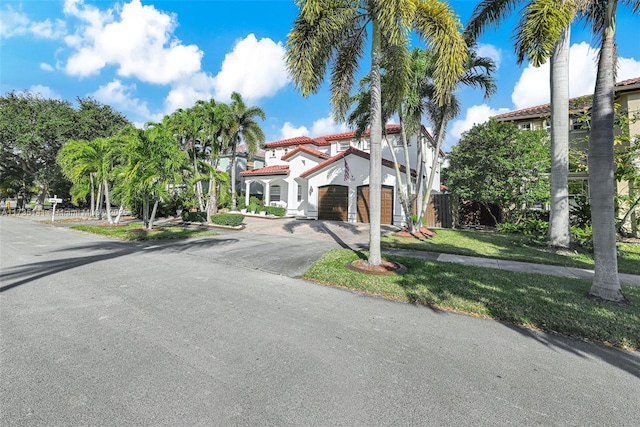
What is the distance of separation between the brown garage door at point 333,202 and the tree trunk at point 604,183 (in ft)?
50.4

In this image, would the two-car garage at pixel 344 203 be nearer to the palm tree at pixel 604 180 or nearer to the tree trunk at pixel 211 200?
the tree trunk at pixel 211 200

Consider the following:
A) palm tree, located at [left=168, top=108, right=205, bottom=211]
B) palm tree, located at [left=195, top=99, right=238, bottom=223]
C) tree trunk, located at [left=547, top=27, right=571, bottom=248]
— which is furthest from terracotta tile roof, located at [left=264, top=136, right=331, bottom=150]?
tree trunk, located at [left=547, top=27, right=571, bottom=248]

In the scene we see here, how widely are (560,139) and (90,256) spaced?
16.7 m

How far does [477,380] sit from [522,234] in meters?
14.8

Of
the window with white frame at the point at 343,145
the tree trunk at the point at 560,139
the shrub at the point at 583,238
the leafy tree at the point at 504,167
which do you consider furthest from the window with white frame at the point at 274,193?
the shrub at the point at 583,238

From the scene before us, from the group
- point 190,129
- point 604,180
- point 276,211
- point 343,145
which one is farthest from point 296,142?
→ point 604,180

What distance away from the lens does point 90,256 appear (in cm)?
916

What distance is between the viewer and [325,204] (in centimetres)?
2141

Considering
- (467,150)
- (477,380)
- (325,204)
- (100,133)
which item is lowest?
(477,380)

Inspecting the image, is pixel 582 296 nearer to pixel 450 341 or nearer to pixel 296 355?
pixel 450 341

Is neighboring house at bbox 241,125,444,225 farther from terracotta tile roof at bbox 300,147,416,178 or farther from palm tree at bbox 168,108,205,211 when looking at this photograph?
palm tree at bbox 168,108,205,211

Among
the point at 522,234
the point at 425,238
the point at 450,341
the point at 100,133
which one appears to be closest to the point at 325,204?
the point at 425,238

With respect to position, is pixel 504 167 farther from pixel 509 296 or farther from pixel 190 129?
pixel 190 129

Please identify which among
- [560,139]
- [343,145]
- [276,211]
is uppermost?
[343,145]
